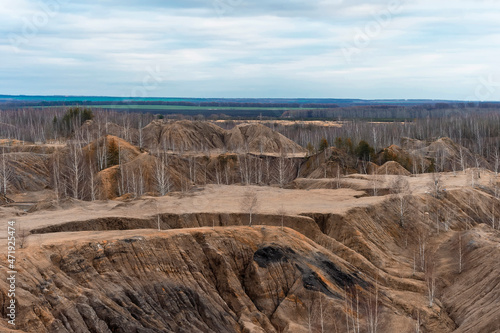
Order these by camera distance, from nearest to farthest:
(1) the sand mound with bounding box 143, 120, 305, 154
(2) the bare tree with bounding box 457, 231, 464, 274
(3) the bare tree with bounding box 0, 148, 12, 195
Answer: (2) the bare tree with bounding box 457, 231, 464, 274 < (3) the bare tree with bounding box 0, 148, 12, 195 < (1) the sand mound with bounding box 143, 120, 305, 154

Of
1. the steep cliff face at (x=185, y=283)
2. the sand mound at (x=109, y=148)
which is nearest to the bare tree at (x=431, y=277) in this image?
the steep cliff face at (x=185, y=283)

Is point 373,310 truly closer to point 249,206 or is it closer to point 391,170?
point 249,206

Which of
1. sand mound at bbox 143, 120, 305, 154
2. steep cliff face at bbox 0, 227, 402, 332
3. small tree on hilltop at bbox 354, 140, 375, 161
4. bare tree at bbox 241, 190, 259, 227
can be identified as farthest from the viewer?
sand mound at bbox 143, 120, 305, 154

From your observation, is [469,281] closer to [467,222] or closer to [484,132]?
[467,222]

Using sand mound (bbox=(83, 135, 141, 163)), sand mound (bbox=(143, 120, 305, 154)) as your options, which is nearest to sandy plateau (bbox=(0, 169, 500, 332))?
sand mound (bbox=(83, 135, 141, 163))

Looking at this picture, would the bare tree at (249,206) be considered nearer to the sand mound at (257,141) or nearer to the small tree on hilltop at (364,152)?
the small tree on hilltop at (364,152)

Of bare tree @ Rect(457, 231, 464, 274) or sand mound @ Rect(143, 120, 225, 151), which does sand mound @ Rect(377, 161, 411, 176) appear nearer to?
bare tree @ Rect(457, 231, 464, 274)

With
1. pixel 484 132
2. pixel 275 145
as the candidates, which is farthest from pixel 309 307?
pixel 484 132

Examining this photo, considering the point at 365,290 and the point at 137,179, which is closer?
the point at 365,290
